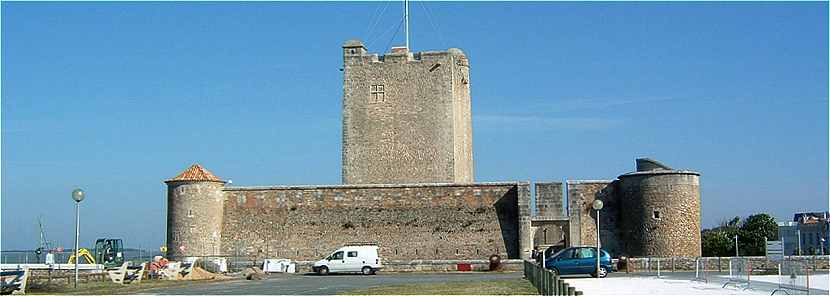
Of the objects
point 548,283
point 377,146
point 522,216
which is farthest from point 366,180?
point 548,283

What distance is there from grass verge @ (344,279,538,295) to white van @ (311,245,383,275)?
35.4 feet

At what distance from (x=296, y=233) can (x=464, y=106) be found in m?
11.1

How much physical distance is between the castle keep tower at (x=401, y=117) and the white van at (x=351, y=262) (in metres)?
8.22

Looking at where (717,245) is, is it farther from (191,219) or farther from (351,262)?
(191,219)

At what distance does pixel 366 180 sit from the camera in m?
48.6

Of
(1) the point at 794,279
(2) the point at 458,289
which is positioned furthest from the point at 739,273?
(2) the point at 458,289

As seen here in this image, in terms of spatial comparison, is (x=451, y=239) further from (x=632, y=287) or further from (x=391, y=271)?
(x=632, y=287)

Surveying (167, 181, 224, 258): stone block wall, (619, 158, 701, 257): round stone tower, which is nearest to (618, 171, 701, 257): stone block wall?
(619, 158, 701, 257): round stone tower

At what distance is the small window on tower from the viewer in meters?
49.2

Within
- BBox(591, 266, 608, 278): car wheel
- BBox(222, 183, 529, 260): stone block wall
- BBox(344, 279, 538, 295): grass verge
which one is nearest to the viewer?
BBox(344, 279, 538, 295): grass verge

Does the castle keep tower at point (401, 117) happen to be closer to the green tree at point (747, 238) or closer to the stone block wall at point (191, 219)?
the stone block wall at point (191, 219)

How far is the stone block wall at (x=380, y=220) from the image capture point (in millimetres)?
43281

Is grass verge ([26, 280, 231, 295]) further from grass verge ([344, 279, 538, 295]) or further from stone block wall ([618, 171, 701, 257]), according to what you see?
stone block wall ([618, 171, 701, 257])

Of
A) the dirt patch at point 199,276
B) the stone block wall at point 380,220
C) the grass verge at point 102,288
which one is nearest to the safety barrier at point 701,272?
the stone block wall at point 380,220
